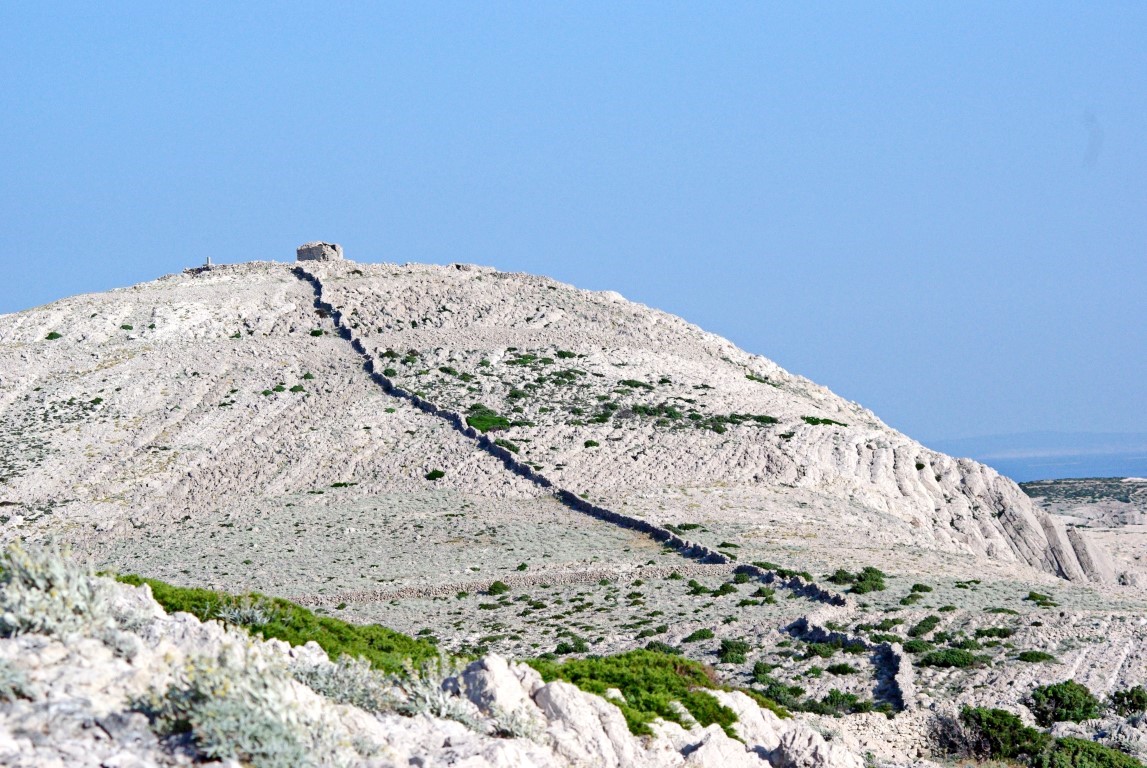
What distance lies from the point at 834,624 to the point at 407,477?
85.9 feet

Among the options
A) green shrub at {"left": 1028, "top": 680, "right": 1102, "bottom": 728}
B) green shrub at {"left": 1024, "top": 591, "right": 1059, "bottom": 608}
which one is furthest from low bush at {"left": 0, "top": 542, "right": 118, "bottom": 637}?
green shrub at {"left": 1024, "top": 591, "right": 1059, "bottom": 608}

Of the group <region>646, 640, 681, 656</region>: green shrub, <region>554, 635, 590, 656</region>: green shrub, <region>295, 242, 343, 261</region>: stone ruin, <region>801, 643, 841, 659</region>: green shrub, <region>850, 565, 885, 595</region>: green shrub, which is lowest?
<region>801, 643, 841, 659</region>: green shrub

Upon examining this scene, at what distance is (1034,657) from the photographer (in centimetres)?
3378

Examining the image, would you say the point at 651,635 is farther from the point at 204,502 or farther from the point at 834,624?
the point at 204,502

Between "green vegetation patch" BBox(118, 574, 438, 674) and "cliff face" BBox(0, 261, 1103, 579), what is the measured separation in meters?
27.3

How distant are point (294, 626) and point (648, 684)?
21.3ft

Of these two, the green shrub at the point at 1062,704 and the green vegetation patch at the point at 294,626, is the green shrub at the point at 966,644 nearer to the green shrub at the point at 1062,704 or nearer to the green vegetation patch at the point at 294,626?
the green shrub at the point at 1062,704

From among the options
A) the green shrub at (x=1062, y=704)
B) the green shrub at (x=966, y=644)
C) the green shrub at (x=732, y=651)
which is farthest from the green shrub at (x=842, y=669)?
the green shrub at (x=1062, y=704)

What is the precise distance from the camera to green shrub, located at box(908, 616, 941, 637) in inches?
1423

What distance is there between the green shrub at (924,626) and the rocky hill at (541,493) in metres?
0.11

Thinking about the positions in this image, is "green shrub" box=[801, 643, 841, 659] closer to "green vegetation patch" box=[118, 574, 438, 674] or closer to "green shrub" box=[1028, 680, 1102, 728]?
"green shrub" box=[1028, 680, 1102, 728]

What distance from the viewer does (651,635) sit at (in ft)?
123

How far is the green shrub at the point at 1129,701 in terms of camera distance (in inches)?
1196

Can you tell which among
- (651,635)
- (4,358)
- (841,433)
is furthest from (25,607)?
(4,358)
